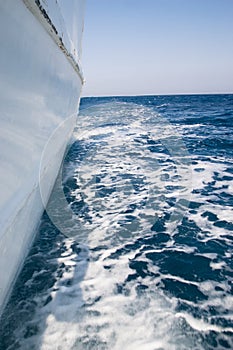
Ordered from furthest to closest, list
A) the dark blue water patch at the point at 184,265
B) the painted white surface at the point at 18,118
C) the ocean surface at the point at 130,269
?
the dark blue water patch at the point at 184,265
the ocean surface at the point at 130,269
the painted white surface at the point at 18,118

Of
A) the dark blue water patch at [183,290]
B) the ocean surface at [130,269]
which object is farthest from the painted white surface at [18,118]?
the dark blue water patch at [183,290]

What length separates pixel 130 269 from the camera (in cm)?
290

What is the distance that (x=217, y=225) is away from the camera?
379cm

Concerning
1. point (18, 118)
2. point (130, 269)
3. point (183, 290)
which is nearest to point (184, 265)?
point (183, 290)

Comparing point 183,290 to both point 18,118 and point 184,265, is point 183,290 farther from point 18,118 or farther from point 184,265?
point 18,118

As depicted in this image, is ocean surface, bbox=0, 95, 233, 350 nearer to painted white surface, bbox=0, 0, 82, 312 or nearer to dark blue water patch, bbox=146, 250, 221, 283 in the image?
dark blue water patch, bbox=146, 250, 221, 283

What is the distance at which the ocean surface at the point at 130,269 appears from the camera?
2.04 m

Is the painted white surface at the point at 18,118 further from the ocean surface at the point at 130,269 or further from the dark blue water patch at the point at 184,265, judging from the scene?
the dark blue water patch at the point at 184,265

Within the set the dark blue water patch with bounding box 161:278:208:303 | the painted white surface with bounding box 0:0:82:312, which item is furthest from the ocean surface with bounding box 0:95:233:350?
the painted white surface with bounding box 0:0:82:312

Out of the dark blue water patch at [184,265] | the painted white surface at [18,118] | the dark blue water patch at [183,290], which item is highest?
the painted white surface at [18,118]

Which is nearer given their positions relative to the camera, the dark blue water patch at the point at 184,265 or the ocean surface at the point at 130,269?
the ocean surface at the point at 130,269

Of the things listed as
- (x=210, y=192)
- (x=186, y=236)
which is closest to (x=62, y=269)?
(x=186, y=236)

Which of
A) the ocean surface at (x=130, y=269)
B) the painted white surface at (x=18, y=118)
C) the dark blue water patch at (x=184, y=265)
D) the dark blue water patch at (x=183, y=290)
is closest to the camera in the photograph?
the painted white surface at (x=18, y=118)

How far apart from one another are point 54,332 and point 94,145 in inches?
323
